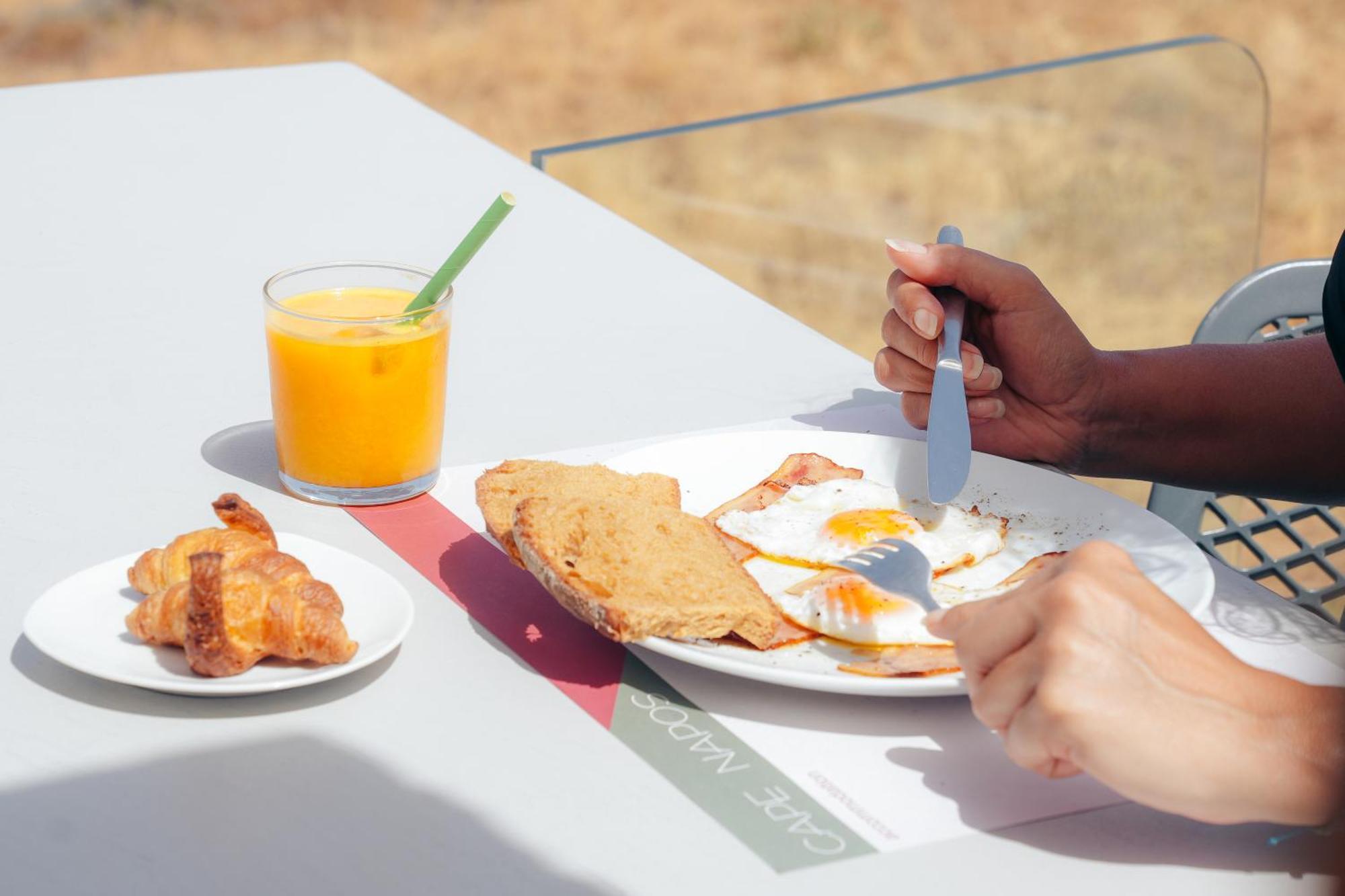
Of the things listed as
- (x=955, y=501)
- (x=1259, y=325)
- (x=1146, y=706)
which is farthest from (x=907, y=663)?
(x=1259, y=325)

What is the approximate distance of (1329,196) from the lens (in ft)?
21.4

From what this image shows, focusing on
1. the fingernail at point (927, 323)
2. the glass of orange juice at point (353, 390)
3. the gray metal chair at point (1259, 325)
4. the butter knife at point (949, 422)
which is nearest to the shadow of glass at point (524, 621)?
the glass of orange juice at point (353, 390)

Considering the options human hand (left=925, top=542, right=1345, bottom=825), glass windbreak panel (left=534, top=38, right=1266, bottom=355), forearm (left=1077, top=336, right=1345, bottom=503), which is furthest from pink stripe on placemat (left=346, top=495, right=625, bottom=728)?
glass windbreak panel (left=534, top=38, right=1266, bottom=355)

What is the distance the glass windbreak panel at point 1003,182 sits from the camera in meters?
2.41

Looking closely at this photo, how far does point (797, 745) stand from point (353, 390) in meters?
0.48

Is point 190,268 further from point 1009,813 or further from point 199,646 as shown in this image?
point 1009,813

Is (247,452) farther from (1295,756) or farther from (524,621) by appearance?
(1295,756)

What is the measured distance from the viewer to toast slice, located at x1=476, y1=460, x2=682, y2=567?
115 centimetres

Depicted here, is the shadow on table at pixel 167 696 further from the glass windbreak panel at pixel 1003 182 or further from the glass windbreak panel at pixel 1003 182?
the glass windbreak panel at pixel 1003 182

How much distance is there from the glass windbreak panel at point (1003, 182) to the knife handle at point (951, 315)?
72 cm

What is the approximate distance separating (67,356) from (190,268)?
293mm

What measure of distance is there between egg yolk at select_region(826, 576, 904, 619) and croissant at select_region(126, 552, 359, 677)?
1.07 ft

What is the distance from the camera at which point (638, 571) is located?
1.02m

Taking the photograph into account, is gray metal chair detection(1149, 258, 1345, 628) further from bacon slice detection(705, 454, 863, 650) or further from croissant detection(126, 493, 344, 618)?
croissant detection(126, 493, 344, 618)
